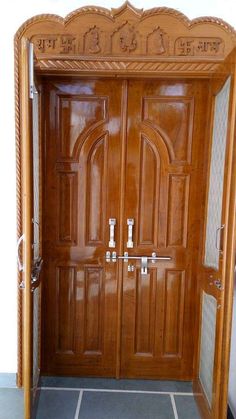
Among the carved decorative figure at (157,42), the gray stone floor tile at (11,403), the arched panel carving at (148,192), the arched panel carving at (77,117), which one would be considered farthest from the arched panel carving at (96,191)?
the gray stone floor tile at (11,403)

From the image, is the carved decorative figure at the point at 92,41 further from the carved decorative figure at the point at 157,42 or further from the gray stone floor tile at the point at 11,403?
the gray stone floor tile at the point at 11,403

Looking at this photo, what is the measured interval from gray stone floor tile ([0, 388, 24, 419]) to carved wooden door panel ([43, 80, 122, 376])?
266 mm

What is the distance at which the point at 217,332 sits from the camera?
5.74ft

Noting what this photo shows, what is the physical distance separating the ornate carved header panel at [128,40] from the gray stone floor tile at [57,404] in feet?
7.08

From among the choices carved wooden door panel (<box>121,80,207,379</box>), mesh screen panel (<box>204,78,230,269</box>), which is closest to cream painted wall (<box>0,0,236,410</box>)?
carved wooden door panel (<box>121,80,207,379</box>)

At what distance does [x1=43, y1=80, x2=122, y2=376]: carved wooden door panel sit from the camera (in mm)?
2207

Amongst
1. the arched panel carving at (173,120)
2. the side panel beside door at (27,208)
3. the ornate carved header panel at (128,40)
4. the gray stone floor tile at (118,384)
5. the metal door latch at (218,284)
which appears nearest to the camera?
the side panel beside door at (27,208)

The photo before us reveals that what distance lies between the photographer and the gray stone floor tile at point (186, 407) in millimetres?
2082

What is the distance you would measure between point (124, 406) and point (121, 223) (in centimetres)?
121

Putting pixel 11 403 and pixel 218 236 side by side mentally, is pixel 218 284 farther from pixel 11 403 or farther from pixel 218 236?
pixel 11 403

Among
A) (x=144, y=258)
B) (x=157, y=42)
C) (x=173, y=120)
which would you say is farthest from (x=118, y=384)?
(x=157, y=42)

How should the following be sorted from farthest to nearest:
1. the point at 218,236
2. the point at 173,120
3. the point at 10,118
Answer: the point at 173,120 → the point at 10,118 → the point at 218,236

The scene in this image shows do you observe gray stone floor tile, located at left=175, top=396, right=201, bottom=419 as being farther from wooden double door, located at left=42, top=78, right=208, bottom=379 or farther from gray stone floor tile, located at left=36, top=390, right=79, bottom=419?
gray stone floor tile, located at left=36, top=390, right=79, bottom=419

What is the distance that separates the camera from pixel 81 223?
90.0 inches
